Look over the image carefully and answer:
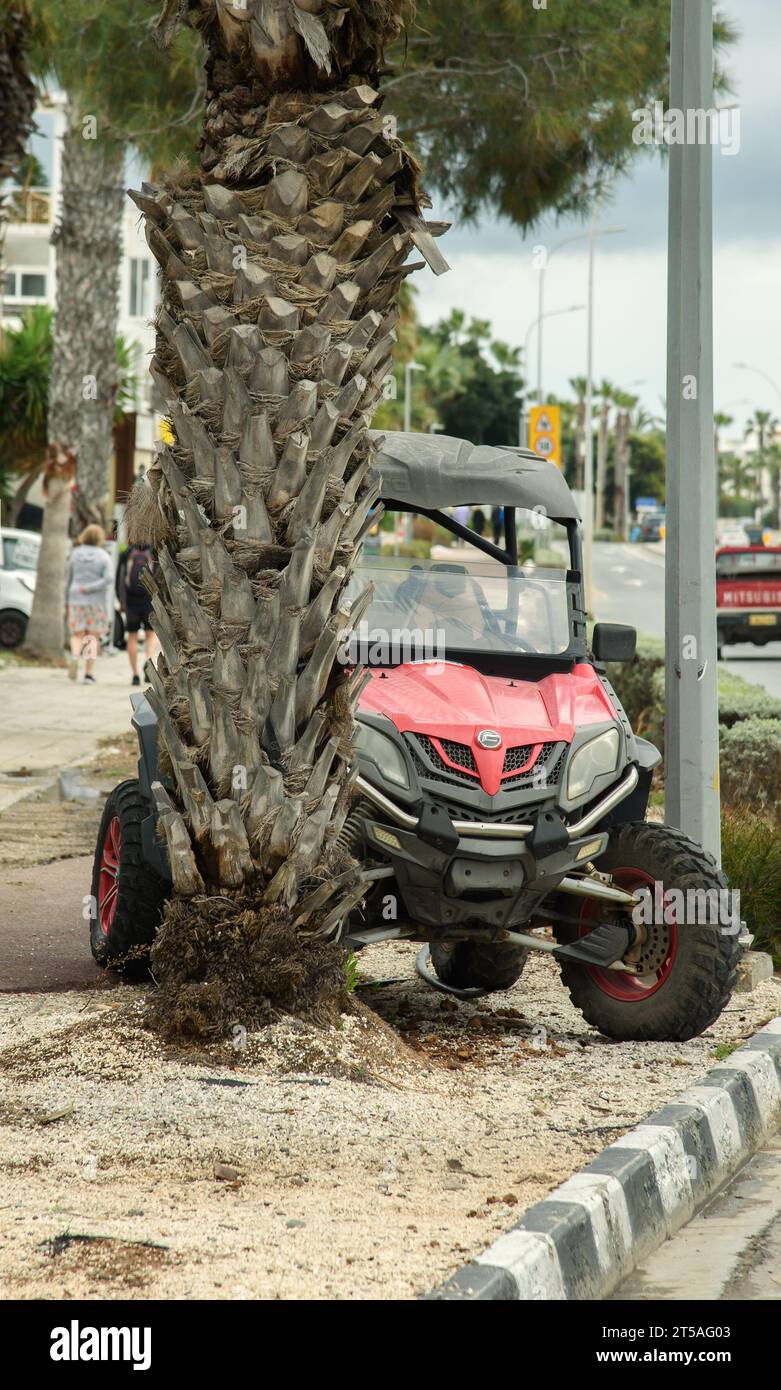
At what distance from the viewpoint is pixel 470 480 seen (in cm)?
696

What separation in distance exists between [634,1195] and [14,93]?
1311cm

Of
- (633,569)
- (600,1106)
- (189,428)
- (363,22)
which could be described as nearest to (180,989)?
(600,1106)

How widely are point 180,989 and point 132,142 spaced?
964cm

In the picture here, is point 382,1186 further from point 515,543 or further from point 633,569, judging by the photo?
point 633,569

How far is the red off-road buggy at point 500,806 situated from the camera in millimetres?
5770

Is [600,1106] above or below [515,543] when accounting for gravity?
below

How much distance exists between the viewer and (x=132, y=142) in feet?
43.5

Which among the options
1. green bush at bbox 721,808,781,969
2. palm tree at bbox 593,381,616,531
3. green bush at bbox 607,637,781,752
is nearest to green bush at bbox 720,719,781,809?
green bush at bbox 607,637,781,752

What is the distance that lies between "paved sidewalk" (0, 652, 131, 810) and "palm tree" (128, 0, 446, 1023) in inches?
241

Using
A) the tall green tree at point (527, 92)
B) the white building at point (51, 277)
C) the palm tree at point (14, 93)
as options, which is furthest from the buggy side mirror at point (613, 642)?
the white building at point (51, 277)

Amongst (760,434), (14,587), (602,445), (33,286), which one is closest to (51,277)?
(33,286)

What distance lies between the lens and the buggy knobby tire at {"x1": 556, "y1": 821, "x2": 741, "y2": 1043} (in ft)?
19.6

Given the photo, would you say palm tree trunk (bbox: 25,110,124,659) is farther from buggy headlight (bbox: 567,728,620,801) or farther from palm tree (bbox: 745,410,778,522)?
palm tree (bbox: 745,410,778,522)

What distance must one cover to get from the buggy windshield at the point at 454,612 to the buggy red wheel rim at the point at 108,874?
122 centimetres
